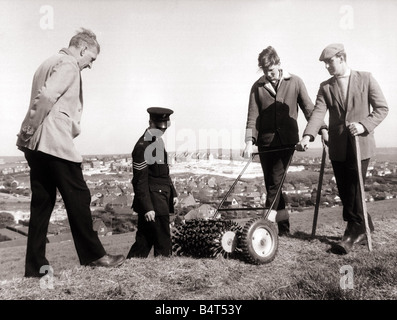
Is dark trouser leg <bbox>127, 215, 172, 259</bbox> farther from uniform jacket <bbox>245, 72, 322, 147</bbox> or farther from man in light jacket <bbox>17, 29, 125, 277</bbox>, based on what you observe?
uniform jacket <bbox>245, 72, 322, 147</bbox>

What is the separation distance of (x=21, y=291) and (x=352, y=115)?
420 centimetres

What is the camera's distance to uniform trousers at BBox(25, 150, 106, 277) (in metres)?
3.82

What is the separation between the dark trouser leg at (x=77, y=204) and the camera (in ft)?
12.5

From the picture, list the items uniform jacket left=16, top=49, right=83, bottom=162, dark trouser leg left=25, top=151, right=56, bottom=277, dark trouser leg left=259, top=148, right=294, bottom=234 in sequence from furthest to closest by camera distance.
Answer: dark trouser leg left=259, top=148, right=294, bottom=234 < dark trouser leg left=25, top=151, right=56, bottom=277 < uniform jacket left=16, top=49, right=83, bottom=162

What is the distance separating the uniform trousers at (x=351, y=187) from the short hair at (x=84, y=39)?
10.8ft

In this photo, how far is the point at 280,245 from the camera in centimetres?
536

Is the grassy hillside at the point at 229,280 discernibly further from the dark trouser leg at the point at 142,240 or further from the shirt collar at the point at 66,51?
the shirt collar at the point at 66,51

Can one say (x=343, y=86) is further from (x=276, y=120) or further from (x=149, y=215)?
(x=149, y=215)

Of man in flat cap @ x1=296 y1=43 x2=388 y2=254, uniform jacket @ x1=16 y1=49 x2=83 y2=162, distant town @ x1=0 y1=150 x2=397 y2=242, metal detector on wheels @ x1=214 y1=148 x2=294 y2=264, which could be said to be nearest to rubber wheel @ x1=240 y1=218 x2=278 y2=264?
metal detector on wheels @ x1=214 y1=148 x2=294 y2=264

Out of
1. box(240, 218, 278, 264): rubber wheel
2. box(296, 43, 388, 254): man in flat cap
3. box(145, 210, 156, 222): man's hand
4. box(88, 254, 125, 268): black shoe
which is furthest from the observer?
box(296, 43, 388, 254): man in flat cap

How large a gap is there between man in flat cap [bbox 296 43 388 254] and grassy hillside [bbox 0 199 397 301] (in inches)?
23.1

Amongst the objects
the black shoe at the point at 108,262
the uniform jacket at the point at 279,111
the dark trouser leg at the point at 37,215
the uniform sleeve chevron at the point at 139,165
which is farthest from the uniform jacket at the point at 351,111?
the dark trouser leg at the point at 37,215
